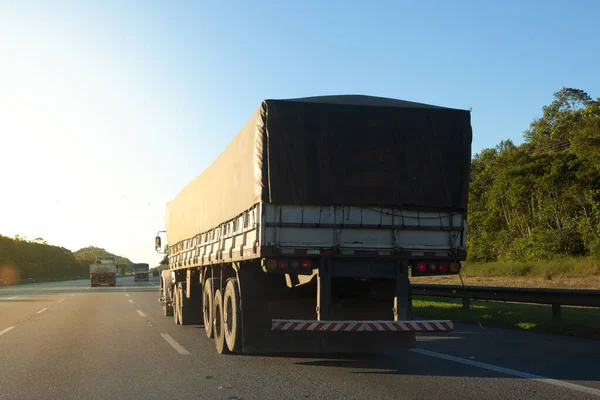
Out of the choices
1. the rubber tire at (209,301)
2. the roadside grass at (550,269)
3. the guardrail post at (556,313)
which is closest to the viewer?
the rubber tire at (209,301)

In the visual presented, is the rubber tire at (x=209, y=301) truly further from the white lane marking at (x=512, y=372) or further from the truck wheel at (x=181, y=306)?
the white lane marking at (x=512, y=372)

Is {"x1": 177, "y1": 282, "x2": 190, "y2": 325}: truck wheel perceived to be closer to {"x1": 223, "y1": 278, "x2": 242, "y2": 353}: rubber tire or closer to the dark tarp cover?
{"x1": 223, "y1": 278, "x2": 242, "y2": 353}: rubber tire

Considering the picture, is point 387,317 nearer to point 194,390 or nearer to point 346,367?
point 346,367

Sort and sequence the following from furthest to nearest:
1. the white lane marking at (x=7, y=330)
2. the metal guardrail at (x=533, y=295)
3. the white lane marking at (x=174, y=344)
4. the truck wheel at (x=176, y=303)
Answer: the truck wheel at (x=176, y=303), the white lane marking at (x=7, y=330), the metal guardrail at (x=533, y=295), the white lane marking at (x=174, y=344)

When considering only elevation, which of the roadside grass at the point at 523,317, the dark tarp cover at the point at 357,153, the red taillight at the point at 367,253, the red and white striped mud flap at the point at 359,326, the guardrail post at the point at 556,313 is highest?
the dark tarp cover at the point at 357,153

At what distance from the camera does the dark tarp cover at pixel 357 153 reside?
351 inches

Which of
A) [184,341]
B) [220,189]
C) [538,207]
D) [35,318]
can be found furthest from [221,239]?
[538,207]

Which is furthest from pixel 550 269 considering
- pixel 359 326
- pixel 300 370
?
pixel 359 326

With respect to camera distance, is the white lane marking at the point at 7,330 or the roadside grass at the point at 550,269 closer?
the white lane marking at the point at 7,330

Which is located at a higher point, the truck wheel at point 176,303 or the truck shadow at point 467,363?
the truck wheel at point 176,303

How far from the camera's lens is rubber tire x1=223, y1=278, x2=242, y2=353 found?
9.69 meters

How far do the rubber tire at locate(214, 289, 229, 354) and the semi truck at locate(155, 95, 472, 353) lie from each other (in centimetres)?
44

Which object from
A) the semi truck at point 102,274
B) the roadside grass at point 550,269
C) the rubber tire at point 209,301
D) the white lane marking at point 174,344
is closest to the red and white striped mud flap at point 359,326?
the white lane marking at point 174,344

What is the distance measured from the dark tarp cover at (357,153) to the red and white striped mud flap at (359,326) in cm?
159
